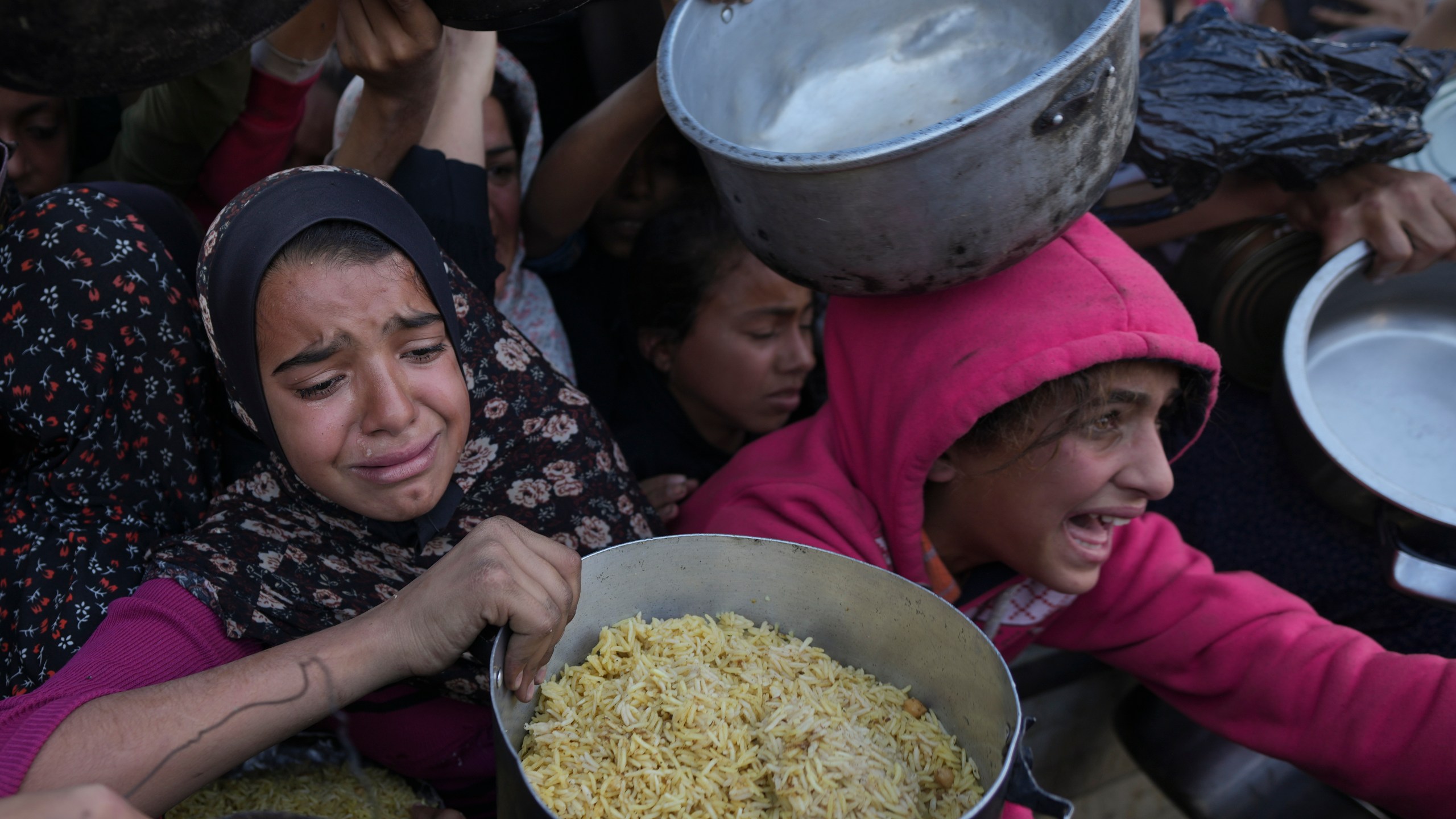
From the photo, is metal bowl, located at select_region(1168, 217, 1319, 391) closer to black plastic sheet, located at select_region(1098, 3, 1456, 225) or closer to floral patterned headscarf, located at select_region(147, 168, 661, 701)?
black plastic sheet, located at select_region(1098, 3, 1456, 225)

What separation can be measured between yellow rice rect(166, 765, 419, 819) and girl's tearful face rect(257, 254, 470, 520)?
23.4 inches

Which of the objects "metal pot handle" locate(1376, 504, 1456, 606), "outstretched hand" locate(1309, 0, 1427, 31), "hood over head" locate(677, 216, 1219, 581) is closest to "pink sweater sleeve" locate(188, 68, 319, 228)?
"hood over head" locate(677, 216, 1219, 581)

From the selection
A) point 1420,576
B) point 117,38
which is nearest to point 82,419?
point 117,38

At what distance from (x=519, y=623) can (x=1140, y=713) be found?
2.18 m

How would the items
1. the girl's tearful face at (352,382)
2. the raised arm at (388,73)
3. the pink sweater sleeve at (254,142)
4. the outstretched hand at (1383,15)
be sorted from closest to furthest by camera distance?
the girl's tearful face at (352,382) → the raised arm at (388,73) → the pink sweater sleeve at (254,142) → the outstretched hand at (1383,15)

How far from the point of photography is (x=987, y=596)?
2.04 metres

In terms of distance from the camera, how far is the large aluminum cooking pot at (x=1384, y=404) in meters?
1.98

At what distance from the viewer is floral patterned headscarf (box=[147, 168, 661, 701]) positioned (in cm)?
149

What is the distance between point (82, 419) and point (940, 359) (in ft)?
5.01

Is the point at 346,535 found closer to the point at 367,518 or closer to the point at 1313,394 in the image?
the point at 367,518

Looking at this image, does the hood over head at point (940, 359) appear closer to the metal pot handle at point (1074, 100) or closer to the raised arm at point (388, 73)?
the metal pot handle at point (1074, 100)

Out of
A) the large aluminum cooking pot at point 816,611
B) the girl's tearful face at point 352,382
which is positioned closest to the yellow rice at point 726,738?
the large aluminum cooking pot at point 816,611

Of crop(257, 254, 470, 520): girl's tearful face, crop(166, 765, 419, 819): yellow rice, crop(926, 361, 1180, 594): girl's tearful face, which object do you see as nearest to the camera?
crop(257, 254, 470, 520): girl's tearful face

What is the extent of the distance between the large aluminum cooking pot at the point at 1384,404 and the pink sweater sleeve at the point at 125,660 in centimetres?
224
